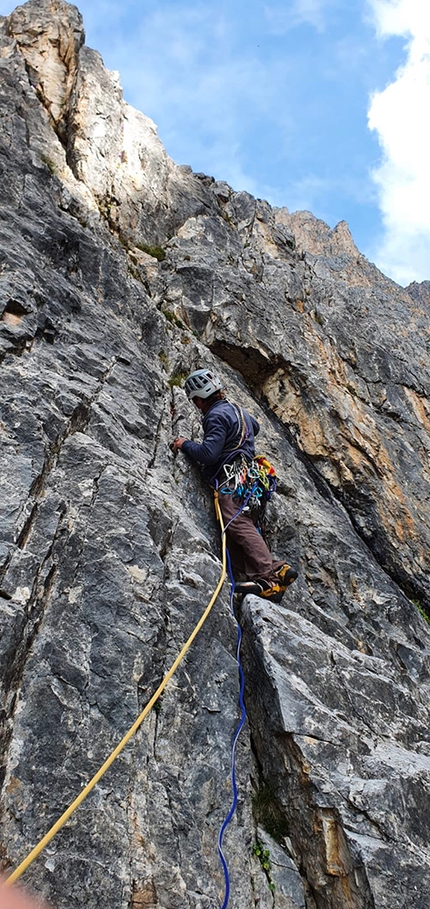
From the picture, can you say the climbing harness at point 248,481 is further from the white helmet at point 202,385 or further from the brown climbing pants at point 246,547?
the white helmet at point 202,385

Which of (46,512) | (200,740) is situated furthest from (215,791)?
(46,512)

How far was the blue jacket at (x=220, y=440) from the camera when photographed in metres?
7.47

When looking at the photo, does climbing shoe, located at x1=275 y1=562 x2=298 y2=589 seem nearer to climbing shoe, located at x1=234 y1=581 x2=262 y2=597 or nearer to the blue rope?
climbing shoe, located at x1=234 y1=581 x2=262 y2=597

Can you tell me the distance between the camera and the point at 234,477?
296 inches

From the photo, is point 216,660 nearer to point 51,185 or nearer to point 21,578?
point 21,578

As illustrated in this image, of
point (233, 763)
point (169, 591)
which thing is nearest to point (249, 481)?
point (169, 591)

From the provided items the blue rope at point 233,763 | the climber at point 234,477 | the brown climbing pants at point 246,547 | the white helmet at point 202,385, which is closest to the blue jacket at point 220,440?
the climber at point 234,477

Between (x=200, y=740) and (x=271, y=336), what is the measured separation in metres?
8.84

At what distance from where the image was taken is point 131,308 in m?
9.59

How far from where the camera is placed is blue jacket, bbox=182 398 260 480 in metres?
7.47

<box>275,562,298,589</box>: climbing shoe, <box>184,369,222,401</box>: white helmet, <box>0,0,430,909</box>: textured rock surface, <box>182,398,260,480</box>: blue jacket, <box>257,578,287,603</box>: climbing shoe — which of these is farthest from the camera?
<box>184,369,222,401</box>: white helmet

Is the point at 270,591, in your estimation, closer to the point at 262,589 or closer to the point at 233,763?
the point at 262,589

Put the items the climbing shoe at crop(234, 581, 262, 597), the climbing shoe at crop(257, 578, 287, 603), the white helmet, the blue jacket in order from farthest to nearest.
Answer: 1. the white helmet
2. the blue jacket
3. the climbing shoe at crop(257, 578, 287, 603)
4. the climbing shoe at crop(234, 581, 262, 597)

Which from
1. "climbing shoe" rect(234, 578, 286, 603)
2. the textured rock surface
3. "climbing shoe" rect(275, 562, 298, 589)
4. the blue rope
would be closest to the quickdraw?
the textured rock surface
